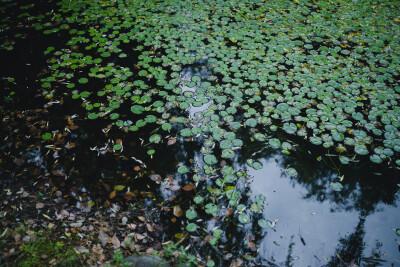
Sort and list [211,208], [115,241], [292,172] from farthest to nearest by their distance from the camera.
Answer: [292,172] → [211,208] → [115,241]

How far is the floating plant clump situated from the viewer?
2830 millimetres

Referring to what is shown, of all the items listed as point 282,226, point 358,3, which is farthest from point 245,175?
point 358,3

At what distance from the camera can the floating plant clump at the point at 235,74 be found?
283 centimetres

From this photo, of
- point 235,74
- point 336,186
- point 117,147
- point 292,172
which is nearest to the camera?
point 336,186

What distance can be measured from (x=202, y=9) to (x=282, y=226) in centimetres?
412

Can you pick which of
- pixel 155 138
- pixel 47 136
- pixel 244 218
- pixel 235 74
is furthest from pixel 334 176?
pixel 47 136

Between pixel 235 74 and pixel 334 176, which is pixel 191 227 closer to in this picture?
pixel 334 176

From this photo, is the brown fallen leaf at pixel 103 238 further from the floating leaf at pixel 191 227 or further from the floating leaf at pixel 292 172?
the floating leaf at pixel 292 172

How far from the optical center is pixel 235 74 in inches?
138

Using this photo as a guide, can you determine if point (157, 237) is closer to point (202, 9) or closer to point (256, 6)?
point (202, 9)

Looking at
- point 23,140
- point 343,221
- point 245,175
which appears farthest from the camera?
point 23,140

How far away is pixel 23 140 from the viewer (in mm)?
2834

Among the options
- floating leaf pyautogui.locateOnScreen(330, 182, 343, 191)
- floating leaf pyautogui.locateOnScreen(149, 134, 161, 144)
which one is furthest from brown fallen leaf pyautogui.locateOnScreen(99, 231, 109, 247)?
floating leaf pyautogui.locateOnScreen(330, 182, 343, 191)

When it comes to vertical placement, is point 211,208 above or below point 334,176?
below
